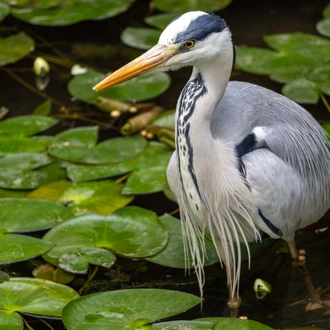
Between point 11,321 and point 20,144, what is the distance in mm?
1503

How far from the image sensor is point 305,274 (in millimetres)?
3857

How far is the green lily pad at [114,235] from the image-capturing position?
3.73m

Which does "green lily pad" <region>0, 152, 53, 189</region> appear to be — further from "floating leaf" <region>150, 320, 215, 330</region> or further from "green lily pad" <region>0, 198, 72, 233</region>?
"floating leaf" <region>150, 320, 215, 330</region>

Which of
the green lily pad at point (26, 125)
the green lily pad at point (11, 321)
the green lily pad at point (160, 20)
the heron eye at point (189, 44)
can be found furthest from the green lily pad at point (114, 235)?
the green lily pad at point (160, 20)

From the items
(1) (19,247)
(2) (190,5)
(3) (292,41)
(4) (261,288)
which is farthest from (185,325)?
(2) (190,5)

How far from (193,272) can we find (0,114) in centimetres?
186

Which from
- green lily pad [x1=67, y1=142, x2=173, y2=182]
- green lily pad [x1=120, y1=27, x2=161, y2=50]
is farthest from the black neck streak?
green lily pad [x1=120, y1=27, x2=161, y2=50]

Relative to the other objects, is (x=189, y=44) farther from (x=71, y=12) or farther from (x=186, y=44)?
(x=71, y=12)

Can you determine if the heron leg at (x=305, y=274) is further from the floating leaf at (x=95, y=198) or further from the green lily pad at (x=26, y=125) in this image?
the green lily pad at (x=26, y=125)

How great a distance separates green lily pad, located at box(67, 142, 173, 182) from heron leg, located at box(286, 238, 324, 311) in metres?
0.91

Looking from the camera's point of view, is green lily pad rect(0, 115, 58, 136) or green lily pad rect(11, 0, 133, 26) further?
green lily pad rect(11, 0, 133, 26)

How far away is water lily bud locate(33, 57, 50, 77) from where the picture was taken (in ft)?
17.5

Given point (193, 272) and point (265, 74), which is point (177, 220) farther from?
point (265, 74)

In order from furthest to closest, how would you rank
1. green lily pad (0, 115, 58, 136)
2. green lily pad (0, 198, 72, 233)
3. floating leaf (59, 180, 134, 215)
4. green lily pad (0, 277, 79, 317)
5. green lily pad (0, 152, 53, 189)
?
green lily pad (0, 115, 58, 136)
green lily pad (0, 152, 53, 189)
floating leaf (59, 180, 134, 215)
green lily pad (0, 198, 72, 233)
green lily pad (0, 277, 79, 317)
